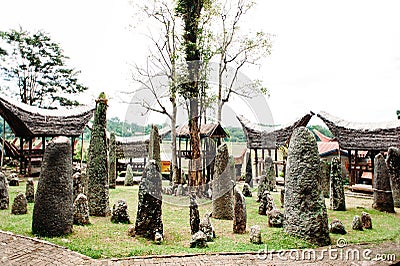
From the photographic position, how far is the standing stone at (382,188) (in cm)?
1096

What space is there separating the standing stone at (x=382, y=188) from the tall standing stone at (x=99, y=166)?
359 inches

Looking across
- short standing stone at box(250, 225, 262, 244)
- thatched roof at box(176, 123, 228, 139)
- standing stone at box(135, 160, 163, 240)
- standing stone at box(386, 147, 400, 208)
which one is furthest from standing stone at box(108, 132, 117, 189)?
standing stone at box(386, 147, 400, 208)

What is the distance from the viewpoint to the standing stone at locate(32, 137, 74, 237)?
7141 millimetres

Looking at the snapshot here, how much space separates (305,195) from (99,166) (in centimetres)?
610

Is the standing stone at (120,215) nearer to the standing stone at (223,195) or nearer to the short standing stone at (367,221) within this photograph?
the standing stone at (223,195)

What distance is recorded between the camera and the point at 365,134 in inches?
651

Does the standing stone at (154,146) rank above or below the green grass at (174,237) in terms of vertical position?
above

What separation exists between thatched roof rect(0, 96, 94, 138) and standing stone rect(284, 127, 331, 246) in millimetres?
15169

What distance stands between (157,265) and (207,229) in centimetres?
200

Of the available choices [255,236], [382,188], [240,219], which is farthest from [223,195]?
[382,188]

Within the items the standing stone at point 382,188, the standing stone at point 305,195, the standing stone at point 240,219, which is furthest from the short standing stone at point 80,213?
the standing stone at point 382,188

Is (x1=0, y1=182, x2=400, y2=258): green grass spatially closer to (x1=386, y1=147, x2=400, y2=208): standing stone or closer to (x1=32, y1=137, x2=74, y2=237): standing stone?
(x1=32, y1=137, x2=74, y2=237): standing stone

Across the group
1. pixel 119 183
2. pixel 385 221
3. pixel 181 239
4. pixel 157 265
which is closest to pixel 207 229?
pixel 181 239

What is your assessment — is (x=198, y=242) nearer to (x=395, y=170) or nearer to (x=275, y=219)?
(x=275, y=219)
